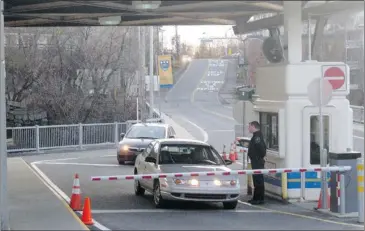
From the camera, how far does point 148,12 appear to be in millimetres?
16922

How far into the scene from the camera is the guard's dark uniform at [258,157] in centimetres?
1445

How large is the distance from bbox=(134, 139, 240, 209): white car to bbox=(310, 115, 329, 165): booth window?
6.24ft

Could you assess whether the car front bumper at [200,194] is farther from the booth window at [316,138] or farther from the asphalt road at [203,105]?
the asphalt road at [203,105]

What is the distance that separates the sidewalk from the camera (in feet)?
34.9

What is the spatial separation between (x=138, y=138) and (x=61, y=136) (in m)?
8.97

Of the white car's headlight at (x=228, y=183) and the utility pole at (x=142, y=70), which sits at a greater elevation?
the utility pole at (x=142, y=70)

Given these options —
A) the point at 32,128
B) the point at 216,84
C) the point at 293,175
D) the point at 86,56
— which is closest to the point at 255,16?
the point at 293,175

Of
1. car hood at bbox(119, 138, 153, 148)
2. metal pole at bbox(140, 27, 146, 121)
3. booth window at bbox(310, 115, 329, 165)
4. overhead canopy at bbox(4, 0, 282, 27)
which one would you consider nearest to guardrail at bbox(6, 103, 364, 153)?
metal pole at bbox(140, 27, 146, 121)

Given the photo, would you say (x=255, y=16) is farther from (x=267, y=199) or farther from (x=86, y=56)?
(x=86, y=56)

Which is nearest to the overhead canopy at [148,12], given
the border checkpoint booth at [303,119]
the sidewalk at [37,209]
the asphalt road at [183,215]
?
the border checkpoint booth at [303,119]

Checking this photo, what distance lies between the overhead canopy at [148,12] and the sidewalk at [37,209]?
4.21 meters

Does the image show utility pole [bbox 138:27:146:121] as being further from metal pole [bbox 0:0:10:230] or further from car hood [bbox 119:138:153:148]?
metal pole [bbox 0:0:10:230]

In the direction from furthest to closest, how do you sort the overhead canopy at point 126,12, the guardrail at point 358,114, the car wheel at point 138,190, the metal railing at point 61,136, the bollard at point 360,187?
the metal railing at point 61,136 → the car wheel at point 138,190 → the guardrail at point 358,114 → the overhead canopy at point 126,12 → the bollard at point 360,187

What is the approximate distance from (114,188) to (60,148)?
1574 cm
